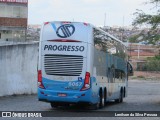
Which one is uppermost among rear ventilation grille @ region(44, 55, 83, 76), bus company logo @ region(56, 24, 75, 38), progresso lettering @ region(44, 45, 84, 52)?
bus company logo @ region(56, 24, 75, 38)

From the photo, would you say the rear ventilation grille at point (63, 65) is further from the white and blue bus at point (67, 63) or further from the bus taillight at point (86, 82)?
the bus taillight at point (86, 82)

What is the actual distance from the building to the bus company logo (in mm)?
48842

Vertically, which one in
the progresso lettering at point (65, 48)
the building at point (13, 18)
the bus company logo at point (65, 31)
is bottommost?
the progresso lettering at point (65, 48)

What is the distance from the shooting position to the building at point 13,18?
69.9 metres

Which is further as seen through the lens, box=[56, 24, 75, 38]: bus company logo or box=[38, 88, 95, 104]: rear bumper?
box=[56, 24, 75, 38]: bus company logo

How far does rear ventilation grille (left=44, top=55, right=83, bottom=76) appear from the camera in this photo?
68.2ft

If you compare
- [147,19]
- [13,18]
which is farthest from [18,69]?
[13,18]

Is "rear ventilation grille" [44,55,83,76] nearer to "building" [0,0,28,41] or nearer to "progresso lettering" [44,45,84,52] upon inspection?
"progresso lettering" [44,45,84,52]

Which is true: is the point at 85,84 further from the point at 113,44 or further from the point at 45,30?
the point at 113,44

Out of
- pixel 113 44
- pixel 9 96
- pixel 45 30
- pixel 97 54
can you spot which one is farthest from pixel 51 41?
pixel 9 96

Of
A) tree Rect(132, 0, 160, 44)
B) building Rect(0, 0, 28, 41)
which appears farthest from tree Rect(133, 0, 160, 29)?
building Rect(0, 0, 28, 41)

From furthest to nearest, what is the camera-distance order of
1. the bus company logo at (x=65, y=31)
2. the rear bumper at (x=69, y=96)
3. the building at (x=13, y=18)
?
the building at (x=13, y=18)
the bus company logo at (x=65, y=31)
the rear bumper at (x=69, y=96)

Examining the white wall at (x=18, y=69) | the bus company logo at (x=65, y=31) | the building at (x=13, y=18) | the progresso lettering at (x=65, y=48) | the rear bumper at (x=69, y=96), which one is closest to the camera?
the rear bumper at (x=69, y=96)

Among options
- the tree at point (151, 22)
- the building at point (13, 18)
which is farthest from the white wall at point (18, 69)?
the building at point (13, 18)
